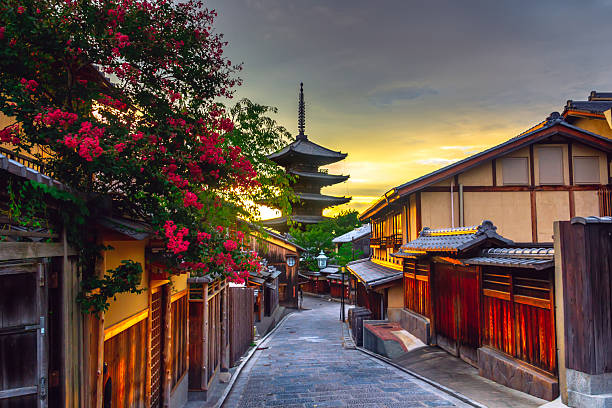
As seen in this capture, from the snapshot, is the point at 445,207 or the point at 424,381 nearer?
the point at 424,381

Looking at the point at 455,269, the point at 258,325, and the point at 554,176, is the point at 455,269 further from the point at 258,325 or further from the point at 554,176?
the point at 258,325

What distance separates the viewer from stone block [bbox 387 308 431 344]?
15.4 meters

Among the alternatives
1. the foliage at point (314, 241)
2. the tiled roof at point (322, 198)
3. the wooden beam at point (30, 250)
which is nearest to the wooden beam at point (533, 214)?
the wooden beam at point (30, 250)

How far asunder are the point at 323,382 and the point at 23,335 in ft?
30.3

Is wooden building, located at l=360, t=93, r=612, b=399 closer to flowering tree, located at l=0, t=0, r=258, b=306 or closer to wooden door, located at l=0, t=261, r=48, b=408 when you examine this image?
flowering tree, located at l=0, t=0, r=258, b=306

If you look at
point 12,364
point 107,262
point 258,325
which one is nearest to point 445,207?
point 258,325

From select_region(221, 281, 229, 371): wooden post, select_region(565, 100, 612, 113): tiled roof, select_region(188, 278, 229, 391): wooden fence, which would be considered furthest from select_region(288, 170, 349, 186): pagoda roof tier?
select_region(188, 278, 229, 391): wooden fence

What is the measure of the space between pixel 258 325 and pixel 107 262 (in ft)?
63.9

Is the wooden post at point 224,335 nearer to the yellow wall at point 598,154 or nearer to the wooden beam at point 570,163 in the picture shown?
the wooden beam at point 570,163

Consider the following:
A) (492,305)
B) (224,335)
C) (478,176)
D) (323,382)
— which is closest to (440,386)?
(492,305)

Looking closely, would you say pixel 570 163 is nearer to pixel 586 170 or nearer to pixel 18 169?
pixel 586 170

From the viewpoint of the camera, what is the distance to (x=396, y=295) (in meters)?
20.4

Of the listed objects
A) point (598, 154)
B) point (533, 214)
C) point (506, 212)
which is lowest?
point (533, 214)

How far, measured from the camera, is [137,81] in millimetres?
6066
